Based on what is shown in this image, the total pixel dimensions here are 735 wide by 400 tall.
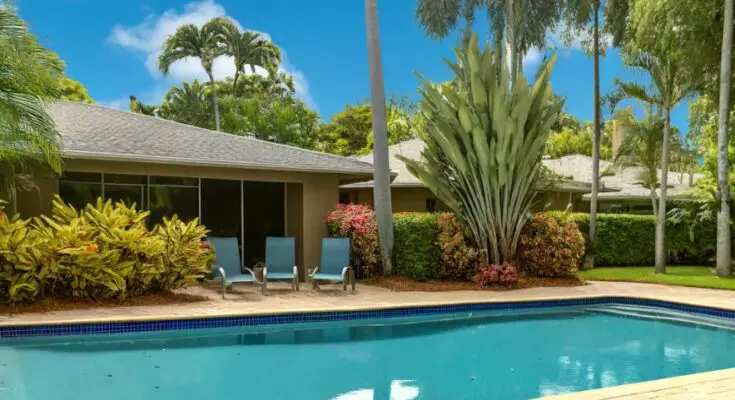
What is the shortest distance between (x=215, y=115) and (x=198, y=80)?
18.0ft

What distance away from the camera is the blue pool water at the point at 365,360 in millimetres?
6691

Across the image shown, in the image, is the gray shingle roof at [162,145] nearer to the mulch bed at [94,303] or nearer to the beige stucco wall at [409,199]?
the mulch bed at [94,303]

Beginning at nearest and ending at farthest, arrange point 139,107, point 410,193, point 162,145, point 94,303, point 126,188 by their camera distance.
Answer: point 94,303 → point 126,188 → point 162,145 → point 410,193 → point 139,107

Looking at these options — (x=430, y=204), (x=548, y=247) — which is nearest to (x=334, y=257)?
(x=548, y=247)

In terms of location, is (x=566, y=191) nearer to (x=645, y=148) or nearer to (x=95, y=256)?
(x=645, y=148)

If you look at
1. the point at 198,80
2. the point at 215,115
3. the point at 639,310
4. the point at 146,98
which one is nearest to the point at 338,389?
Answer: the point at 639,310

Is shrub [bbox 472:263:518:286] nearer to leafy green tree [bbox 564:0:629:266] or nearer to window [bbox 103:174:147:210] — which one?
leafy green tree [bbox 564:0:629:266]

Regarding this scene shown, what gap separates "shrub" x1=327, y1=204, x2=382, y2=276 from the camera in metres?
13.6

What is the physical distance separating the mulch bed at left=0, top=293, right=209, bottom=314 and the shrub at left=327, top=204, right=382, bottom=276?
3.70m

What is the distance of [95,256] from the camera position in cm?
998

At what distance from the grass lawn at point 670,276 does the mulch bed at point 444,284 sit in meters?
2.21

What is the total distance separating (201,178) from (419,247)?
16.0ft

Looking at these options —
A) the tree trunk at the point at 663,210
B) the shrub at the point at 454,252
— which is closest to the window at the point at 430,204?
the tree trunk at the point at 663,210

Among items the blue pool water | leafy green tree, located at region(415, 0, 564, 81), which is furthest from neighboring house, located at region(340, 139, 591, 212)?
the blue pool water
